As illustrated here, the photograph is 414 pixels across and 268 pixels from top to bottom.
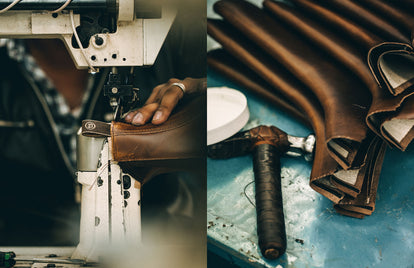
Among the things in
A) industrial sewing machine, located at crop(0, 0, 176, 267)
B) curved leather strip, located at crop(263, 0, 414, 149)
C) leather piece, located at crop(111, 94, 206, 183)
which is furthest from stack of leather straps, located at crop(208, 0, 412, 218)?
industrial sewing machine, located at crop(0, 0, 176, 267)

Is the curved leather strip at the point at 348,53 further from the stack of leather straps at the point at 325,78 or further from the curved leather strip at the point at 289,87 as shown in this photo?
the curved leather strip at the point at 289,87

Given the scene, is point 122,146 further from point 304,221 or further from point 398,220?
point 398,220

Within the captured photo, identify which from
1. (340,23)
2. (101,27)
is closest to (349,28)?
(340,23)

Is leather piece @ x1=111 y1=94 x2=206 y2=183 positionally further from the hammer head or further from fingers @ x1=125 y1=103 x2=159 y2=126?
the hammer head

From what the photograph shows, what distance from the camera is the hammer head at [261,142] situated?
2.56 ft

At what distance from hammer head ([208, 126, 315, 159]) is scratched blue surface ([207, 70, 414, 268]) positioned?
2 cm

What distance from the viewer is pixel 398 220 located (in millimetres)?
672

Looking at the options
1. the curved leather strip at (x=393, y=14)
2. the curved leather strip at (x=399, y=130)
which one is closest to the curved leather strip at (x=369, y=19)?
the curved leather strip at (x=393, y=14)

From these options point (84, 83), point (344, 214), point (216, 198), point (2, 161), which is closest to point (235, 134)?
point (216, 198)

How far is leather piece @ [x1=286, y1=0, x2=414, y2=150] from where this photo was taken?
1.95 feet

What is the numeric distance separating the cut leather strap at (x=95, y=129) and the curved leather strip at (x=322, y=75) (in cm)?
40

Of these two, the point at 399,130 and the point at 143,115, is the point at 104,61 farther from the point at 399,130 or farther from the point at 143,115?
the point at 399,130

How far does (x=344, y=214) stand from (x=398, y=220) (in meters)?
0.10

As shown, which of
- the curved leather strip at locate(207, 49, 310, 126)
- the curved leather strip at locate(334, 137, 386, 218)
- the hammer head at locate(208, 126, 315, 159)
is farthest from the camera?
the curved leather strip at locate(207, 49, 310, 126)
